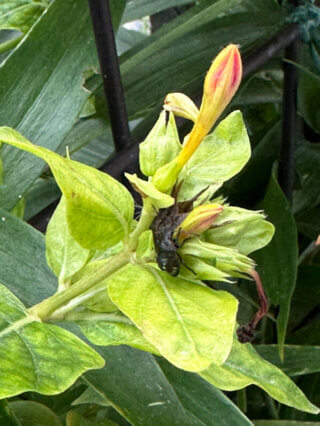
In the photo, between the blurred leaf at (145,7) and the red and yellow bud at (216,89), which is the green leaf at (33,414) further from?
the blurred leaf at (145,7)

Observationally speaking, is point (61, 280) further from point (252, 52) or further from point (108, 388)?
point (252, 52)

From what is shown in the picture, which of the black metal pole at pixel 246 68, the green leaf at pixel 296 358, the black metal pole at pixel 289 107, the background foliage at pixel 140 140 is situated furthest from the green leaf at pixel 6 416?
the black metal pole at pixel 289 107

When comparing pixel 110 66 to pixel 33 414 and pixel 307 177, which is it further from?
pixel 307 177

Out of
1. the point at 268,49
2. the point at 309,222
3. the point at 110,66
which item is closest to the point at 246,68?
the point at 268,49

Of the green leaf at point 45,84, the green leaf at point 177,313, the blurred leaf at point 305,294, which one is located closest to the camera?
the green leaf at point 177,313

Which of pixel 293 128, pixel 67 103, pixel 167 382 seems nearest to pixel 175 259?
pixel 167 382

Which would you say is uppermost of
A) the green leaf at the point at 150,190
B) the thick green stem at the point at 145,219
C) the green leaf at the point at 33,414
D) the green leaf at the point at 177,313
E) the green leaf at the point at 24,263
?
the green leaf at the point at 150,190
